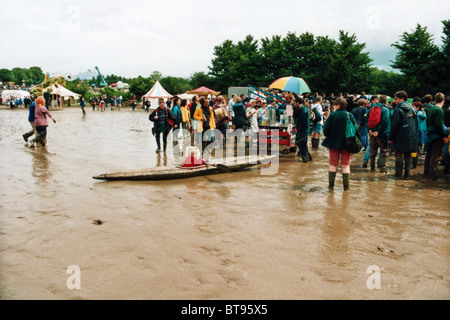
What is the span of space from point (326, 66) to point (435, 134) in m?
39.9

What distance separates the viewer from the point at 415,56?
114ft

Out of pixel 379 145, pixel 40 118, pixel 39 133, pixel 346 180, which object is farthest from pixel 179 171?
pixel 39 133

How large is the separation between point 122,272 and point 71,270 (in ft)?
1.85

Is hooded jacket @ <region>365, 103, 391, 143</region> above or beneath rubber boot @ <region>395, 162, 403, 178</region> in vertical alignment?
above

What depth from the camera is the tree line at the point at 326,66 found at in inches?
1241

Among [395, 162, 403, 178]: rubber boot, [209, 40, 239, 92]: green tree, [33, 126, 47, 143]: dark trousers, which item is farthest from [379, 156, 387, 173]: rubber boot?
[209, 40, 239, 92]: green tree

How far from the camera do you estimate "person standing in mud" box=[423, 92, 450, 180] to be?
25.9 feet

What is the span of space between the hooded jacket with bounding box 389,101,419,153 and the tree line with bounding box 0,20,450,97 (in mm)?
26092

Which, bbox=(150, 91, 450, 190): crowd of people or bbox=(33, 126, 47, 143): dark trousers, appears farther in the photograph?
bbox=(33, 126, 47, 143): dark trousers

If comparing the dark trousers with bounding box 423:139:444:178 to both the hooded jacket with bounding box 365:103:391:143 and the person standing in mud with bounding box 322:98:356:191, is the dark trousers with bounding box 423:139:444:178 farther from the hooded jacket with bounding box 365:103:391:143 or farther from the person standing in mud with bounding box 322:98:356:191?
the person standing in mud with bounding box 322:98:356:191

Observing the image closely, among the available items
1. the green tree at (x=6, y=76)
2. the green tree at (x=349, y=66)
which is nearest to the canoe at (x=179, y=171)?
the green tree at (x=349, y=66)

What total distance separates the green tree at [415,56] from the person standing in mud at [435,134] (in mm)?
26929

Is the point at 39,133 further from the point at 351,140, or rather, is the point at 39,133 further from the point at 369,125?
the point at 369,125

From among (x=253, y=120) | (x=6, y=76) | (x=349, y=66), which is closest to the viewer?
(x=253, y=120)
